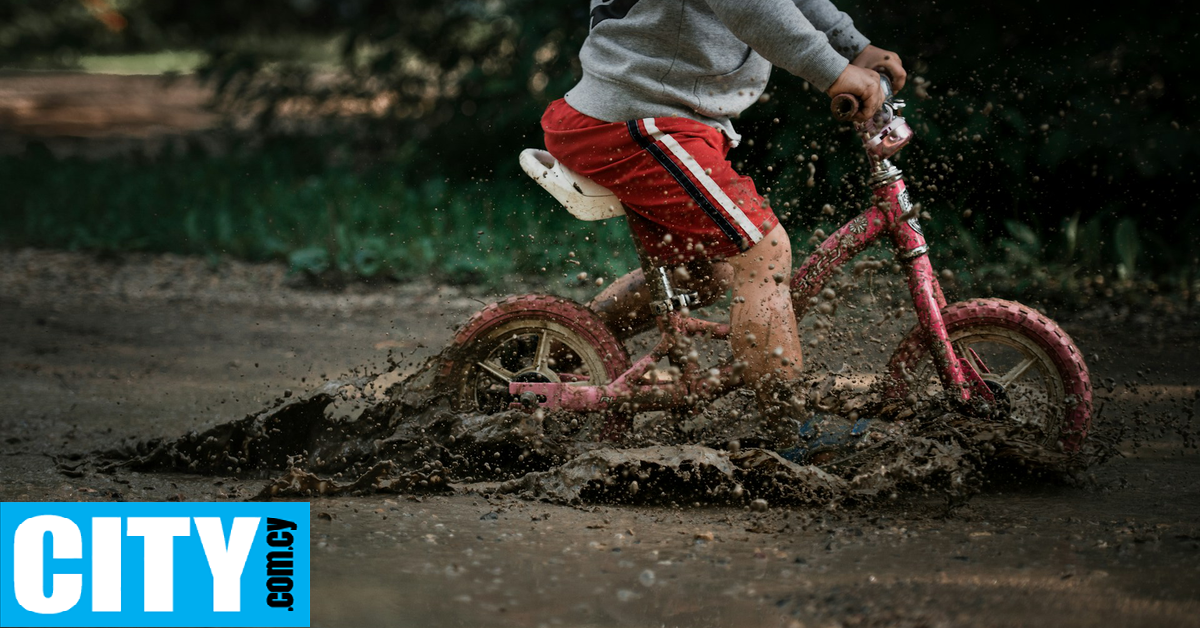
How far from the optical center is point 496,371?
11.3 feet

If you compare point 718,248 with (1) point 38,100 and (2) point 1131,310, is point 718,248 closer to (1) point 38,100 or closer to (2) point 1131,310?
(2) point 1131,310

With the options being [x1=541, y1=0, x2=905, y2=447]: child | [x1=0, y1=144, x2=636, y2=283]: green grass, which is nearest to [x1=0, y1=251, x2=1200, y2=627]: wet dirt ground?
[x1=541, y1=0, x2=905, y2=447]: child

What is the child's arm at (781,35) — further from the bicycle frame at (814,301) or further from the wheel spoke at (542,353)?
the wheel spoke at (542,353)

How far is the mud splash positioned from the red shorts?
0.55 m

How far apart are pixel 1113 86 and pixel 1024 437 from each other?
A: 3.22 meters

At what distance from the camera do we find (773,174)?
5.92 m

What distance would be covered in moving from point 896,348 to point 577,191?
3.38ft

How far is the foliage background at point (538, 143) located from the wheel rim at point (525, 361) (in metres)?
1.06

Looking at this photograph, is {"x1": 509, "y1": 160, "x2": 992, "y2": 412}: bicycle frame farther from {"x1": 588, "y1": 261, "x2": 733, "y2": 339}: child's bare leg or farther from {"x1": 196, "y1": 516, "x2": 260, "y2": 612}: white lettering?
{"x1": 196, "y1": 516, "x2": 260, "y2": 612}: white lettering

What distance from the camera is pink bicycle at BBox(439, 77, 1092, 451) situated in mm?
3186

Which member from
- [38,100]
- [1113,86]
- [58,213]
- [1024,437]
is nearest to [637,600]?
[1024,437]

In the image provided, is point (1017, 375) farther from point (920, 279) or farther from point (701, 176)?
point (701, 176)

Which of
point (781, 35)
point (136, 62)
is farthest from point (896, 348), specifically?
point (136, 62)

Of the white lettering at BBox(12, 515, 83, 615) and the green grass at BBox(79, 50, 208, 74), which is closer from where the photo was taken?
the white lettering at BBox(12, 515, 83, 615)
